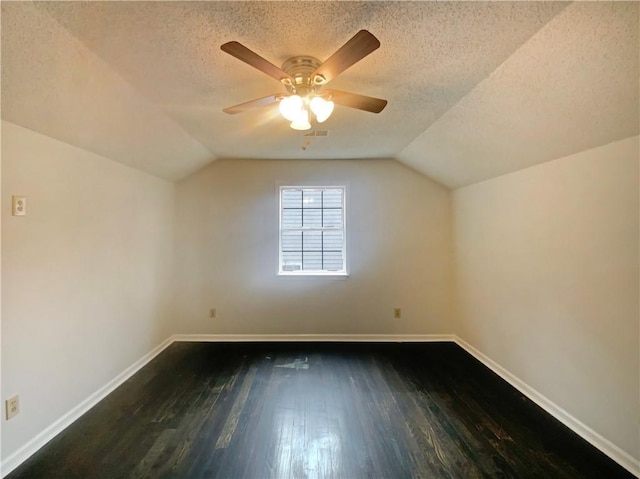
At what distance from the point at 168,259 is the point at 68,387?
173 centimetres

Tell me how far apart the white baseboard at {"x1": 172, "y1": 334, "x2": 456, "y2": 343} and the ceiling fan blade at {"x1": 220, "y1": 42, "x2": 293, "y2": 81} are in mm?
3131

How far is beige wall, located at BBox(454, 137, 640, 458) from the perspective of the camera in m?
1.74

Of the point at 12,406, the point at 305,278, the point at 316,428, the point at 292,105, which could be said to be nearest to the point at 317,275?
the point at 305,278

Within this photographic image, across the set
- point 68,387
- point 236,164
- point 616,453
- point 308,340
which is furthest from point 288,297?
point 616,453

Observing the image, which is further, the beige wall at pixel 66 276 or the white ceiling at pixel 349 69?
the beige wall at pixel 66 276

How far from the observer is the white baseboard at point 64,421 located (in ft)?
5.70

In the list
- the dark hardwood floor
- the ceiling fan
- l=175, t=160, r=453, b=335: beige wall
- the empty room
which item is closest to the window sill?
l=175, t=160, r=453, b=335: beige wall

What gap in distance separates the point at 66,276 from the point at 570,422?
12.6 feet

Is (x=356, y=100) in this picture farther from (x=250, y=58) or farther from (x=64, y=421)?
(x=64, y=421)

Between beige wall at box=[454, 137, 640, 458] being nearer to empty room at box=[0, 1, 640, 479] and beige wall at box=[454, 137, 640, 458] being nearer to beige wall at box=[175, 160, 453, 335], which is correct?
empty room at box=[0, 1, 640, 479]

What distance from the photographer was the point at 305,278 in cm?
378

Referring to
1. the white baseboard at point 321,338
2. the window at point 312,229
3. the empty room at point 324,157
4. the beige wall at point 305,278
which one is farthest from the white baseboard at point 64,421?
the window at point 312,229

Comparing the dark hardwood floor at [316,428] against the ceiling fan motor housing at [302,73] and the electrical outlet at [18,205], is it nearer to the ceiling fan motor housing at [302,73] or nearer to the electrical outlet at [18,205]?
the electrical outlet at [18,205]

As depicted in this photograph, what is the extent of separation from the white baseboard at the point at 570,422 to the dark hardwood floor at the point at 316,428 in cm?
6
